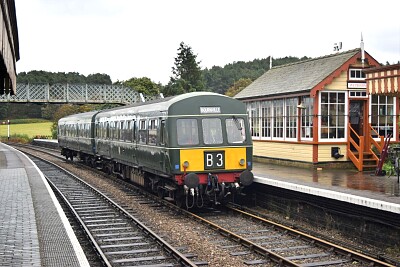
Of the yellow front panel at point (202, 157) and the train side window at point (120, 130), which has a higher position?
the train side window at point (120, 130)

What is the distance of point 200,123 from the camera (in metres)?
14.2

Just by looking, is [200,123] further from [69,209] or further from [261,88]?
[261,88]

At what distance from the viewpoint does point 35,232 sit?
10586 millimetres

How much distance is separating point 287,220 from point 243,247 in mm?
3584

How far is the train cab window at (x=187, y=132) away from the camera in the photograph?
13.9 m

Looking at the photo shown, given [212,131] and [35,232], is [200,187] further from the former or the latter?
[35,232]

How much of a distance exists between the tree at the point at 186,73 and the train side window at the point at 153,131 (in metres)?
57.4

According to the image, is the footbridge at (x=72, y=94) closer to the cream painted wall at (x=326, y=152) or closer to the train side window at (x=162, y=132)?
the cream painted wall at (x=326, y=152)

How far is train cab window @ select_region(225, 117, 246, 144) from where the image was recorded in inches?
567

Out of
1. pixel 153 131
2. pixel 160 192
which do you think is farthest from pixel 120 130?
pixel 153 131

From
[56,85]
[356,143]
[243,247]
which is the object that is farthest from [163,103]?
[56,85]

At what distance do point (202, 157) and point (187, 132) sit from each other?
0.76 meters

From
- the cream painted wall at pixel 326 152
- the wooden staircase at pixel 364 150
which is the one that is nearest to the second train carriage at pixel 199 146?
the cream painted wall at pixel 326 152

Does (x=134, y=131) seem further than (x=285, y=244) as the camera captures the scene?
Yes
